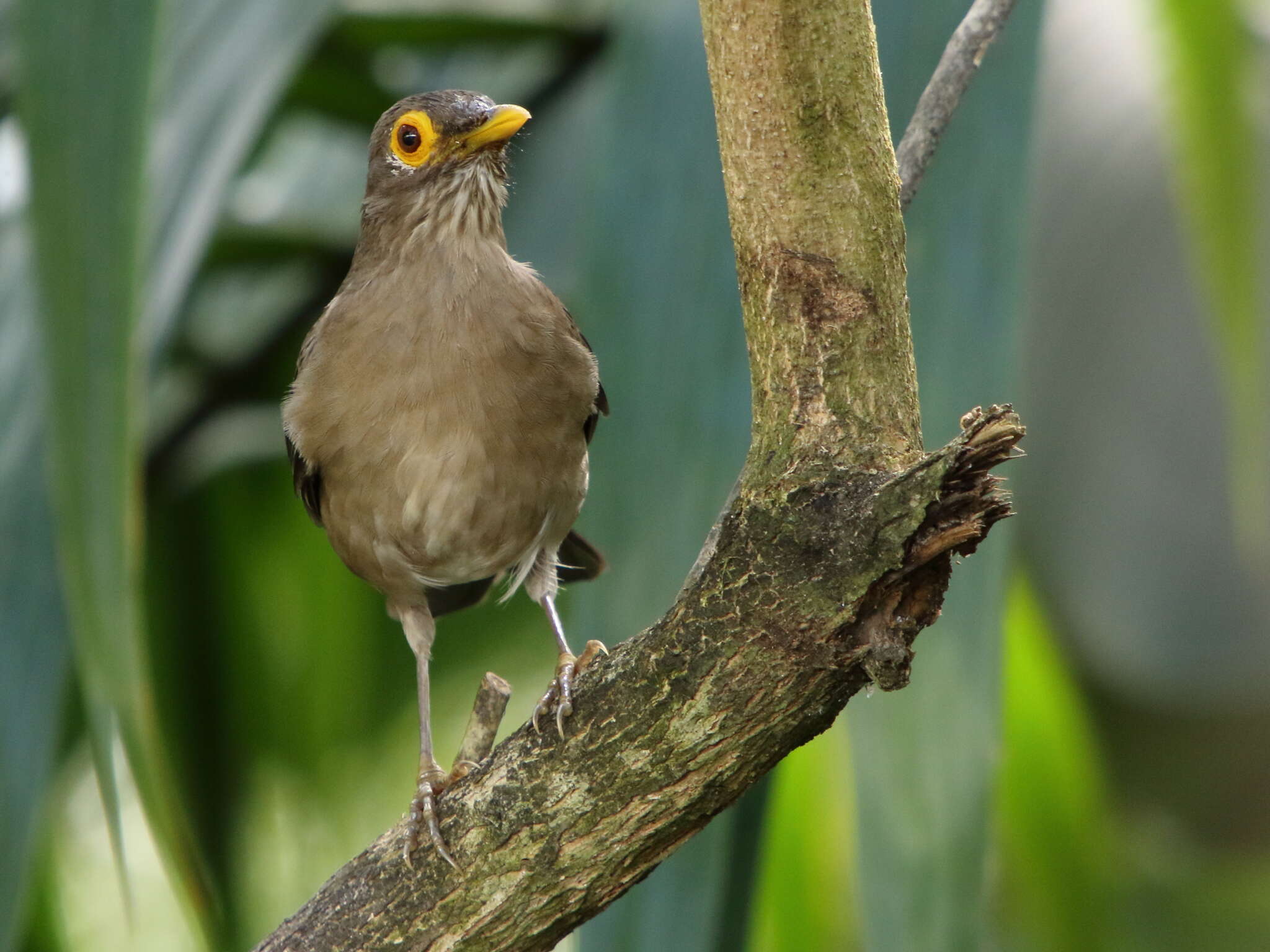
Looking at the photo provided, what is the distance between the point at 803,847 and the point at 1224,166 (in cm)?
181

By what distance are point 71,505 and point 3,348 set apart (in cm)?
193

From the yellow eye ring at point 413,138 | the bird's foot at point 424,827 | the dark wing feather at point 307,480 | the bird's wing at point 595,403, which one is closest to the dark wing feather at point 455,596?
the dark wing feather at point 307,480

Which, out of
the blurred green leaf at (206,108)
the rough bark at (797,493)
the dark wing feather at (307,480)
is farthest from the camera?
the dark wing feather at (307,480)

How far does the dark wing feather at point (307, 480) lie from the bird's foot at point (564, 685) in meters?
0.76

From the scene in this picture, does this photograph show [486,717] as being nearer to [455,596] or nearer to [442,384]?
[442,384]

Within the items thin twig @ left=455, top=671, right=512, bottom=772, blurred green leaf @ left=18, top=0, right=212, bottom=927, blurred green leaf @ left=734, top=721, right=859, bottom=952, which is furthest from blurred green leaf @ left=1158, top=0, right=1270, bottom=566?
blurred green leaf @ left=18, top=0, right=212, bottom=927

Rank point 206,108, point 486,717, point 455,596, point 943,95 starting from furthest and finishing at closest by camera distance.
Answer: point 455,596 → point 206,108 → point 486,717 → point 943,95

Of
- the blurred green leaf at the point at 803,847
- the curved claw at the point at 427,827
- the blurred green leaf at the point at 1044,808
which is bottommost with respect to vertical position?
the blurred green leaf at the point at 1044,808

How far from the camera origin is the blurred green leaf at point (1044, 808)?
484cm

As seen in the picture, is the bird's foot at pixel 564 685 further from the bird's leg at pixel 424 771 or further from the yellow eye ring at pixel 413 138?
the yellow eye ring at pixel 413 138

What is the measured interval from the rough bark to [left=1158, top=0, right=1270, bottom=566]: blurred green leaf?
1.36m

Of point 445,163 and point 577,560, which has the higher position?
point 445,163

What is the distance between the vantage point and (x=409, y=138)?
118 inches

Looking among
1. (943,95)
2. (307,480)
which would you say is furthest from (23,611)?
(943,95)
